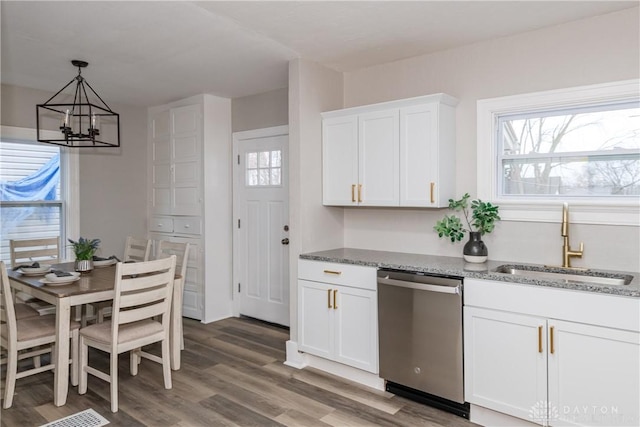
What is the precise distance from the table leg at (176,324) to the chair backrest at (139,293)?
26 cm

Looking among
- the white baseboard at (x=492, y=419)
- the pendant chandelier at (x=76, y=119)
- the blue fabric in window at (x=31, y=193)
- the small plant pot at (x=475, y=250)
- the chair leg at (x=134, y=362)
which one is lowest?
the white baseboard at (x=492, y=419)

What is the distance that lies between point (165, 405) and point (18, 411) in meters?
0.91

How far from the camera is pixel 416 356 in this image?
2756 mm

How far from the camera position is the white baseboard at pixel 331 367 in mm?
3064

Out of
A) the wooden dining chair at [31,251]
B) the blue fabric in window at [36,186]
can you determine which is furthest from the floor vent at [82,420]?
the blue fabric in window at [36,186]

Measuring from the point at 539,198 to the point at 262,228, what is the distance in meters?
2.75

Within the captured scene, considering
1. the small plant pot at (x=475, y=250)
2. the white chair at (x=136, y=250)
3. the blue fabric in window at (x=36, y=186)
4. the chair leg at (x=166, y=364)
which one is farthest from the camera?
the blue fabric in window at (x=36, y=186)

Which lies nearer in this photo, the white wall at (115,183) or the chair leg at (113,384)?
the chair leg at (113,384)

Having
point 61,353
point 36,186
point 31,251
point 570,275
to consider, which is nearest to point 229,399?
point 61,353

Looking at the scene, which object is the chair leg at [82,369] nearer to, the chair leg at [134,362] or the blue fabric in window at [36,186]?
the chair leg at [134,362]

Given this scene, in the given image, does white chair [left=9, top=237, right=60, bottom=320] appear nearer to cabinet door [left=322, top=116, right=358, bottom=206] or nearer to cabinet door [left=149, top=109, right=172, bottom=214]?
cabinet door [left=149, top=109, right=172, bottom=214]

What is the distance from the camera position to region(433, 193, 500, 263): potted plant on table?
2.93m

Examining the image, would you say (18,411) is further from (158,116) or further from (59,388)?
(158,116)

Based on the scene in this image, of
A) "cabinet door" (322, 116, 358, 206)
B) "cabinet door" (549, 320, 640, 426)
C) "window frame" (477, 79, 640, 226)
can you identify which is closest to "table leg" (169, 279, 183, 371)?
"cabinet door" (322, 116, 358, 206)
